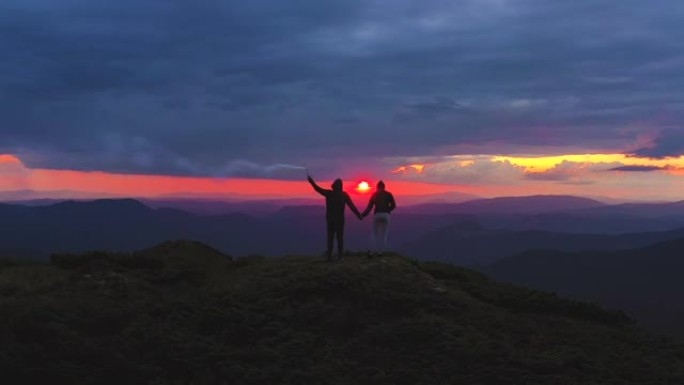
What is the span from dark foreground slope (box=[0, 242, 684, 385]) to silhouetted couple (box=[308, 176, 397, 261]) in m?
1.11

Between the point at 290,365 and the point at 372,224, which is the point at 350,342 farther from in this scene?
the point at 372,224

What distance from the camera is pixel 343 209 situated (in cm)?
2316

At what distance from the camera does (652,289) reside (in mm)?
181750

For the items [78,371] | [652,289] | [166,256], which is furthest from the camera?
[652,289]

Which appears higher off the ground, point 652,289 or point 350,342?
point 350,342

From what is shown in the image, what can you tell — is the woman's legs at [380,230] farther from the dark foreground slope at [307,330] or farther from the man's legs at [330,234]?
the man's legs at [330,234]

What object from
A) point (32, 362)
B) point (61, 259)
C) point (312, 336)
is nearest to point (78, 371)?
point (32, 362)

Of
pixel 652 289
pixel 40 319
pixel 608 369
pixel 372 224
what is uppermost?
pixel 372 224

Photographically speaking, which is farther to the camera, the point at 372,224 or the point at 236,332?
the point at 372,224

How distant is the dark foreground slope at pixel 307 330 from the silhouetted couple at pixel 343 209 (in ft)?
3.63

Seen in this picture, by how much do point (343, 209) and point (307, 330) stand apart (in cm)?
623

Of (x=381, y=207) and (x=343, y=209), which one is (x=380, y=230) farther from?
(x=343, y=209)

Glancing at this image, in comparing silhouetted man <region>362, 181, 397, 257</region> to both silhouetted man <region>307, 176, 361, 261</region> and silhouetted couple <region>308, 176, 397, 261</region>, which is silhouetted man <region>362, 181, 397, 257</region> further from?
silhouetted man <region>307, 176, 361, 261</region>

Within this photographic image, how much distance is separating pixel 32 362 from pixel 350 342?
334 inches
